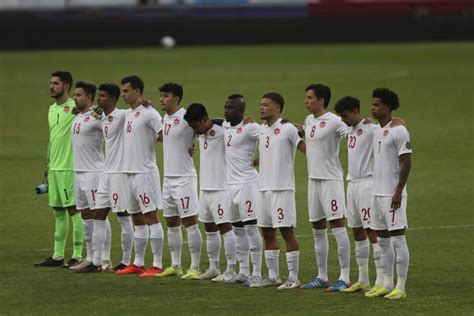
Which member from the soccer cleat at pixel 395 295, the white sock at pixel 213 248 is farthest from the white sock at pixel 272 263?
the soccer cleat at pixel 395 295

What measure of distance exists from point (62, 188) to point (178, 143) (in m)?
2.34

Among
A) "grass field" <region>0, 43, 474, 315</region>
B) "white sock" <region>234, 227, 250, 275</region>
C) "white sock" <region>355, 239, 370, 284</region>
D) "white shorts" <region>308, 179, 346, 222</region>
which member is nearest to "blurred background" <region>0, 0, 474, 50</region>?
"grass field" <region>0, 43, 474, 315</region>

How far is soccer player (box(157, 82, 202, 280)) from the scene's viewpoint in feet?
61.9

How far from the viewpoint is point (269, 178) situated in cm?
1794

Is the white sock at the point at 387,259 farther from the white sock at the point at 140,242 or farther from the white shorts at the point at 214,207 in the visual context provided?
the white sock at the point at 140,242

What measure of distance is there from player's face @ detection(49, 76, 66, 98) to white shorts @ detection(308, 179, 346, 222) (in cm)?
467

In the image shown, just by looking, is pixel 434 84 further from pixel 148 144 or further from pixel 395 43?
pixel 148 144

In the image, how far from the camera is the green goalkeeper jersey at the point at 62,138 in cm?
2038


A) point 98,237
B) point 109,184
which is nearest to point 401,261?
point 109,184

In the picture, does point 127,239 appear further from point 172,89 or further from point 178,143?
point 172,89

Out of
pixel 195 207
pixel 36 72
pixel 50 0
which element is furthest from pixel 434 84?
pixel 195 207

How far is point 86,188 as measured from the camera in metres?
19.9

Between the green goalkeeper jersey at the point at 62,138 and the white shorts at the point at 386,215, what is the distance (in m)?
5.45

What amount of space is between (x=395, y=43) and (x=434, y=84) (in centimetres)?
1530
